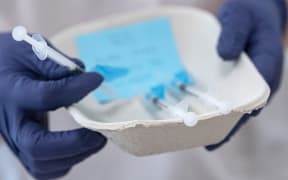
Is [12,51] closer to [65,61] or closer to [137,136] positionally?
[65,61]

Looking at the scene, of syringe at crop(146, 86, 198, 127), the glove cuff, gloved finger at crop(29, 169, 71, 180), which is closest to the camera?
syringe at crop(146, 86, 198, 127)

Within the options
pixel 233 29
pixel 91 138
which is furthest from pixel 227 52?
pixel 91 138

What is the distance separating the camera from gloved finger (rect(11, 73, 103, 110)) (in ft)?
1.70

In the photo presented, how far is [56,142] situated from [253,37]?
9.7 inches

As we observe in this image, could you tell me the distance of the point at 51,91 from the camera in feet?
1.69

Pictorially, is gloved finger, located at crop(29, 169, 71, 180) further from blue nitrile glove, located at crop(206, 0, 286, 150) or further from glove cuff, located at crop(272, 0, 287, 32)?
glove cuff, located at crop(272, 0, 287, 32)

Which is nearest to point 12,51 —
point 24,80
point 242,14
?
point 24,80

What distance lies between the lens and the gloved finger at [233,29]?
23.7 inches

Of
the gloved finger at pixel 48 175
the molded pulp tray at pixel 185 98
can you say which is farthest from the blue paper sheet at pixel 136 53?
the gloved finger at pixel 48 175

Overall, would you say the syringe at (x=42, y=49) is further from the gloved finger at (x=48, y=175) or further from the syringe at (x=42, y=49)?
the gloved finger at (x=48, y=175)

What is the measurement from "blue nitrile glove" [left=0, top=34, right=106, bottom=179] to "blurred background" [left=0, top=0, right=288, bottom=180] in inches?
3.4

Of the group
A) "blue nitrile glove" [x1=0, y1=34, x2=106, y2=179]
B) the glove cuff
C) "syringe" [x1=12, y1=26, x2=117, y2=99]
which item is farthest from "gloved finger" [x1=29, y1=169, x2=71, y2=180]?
the glove cuff

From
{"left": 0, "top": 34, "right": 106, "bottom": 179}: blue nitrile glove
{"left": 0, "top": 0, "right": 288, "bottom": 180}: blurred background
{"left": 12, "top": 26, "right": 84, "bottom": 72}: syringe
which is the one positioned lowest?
{"left": 0, "top": 0, "right": 288, "bottom": 180}: blurred background

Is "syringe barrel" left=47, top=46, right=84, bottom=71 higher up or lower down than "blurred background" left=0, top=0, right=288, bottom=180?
higher up
